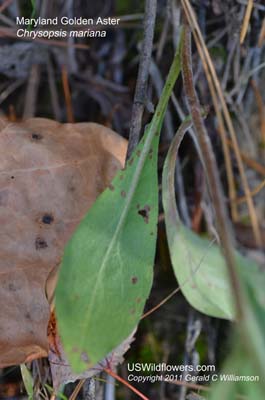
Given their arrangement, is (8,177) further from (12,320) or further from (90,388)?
(90,388)

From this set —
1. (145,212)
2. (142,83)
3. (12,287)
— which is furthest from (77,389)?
(142,83)

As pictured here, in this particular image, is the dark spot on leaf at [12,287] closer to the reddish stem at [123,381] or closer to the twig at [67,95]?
the reddish stem at [123,381]

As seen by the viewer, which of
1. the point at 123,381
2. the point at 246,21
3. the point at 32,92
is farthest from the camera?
the point at 32,92

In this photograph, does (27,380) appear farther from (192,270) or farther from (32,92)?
(32,92)

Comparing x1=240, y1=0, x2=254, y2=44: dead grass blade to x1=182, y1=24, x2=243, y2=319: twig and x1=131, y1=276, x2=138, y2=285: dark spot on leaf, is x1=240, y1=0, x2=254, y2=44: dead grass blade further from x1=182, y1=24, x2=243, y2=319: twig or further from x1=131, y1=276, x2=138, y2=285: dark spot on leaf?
x1=131, y1=276, x2=138, y2=285: dark spot on leaf

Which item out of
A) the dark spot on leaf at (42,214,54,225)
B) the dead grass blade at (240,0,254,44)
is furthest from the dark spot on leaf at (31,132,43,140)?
the dead grass blade at (240,0,254,44)

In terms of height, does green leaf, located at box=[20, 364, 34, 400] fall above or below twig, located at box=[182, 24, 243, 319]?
below
